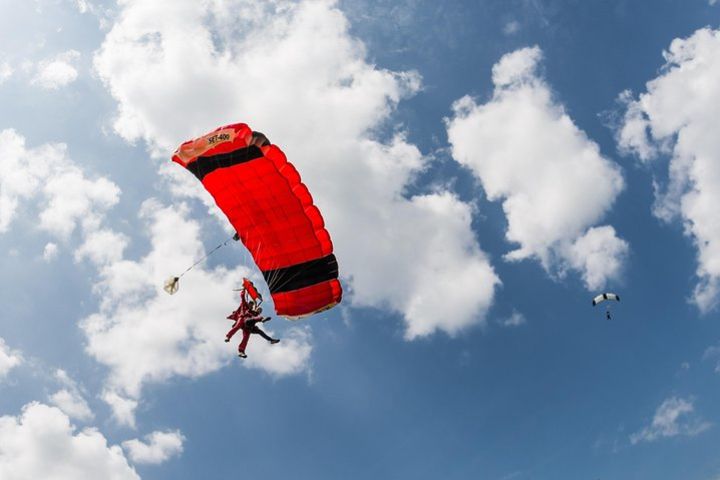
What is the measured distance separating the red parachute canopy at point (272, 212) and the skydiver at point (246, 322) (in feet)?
4.47

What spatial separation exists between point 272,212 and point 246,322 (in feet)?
15.1

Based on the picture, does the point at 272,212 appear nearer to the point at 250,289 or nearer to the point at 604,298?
the point at 250,289

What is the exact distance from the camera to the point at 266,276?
26359 millimetres

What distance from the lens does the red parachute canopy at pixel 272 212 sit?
2319 centimetres

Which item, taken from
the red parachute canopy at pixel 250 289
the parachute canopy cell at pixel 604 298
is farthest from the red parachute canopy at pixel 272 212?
the parachute canopy cell at pixel 604 298

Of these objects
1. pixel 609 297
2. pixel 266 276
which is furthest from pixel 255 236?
pixel 609 297

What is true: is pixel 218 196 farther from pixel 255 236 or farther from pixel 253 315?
pixel 253 315

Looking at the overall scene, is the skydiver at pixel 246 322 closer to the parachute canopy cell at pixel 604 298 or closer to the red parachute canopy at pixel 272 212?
the red parachute canopy at pixel 272 212

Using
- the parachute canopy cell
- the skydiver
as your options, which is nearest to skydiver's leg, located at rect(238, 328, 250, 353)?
the skydiver

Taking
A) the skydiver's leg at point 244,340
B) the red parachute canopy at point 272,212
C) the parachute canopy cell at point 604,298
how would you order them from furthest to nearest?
the parachute canopy cell at point 604,298 → the skydiver's leg at point 244,340 → the red parachute canopy at point 272,212

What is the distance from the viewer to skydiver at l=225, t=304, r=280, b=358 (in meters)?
25.1

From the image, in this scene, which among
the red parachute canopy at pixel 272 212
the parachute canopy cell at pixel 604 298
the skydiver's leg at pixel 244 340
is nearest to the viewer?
the red parachute canopy at pixel 272 212

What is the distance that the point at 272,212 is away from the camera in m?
24.3

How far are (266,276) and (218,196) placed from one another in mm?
3888
